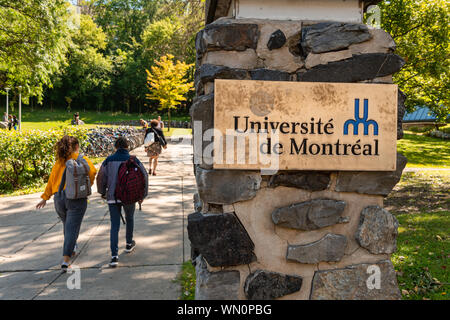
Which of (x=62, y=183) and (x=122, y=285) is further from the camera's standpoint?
(x=62, y=183)

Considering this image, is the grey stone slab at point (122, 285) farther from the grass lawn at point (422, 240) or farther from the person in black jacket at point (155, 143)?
the person in black jacket at point (155, 143)

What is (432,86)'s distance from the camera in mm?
9023

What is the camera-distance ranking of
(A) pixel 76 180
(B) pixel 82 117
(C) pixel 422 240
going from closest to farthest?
1. (A) pixel 76 180
2. (C) pixel 422 240
3. (B) pixel 82 117

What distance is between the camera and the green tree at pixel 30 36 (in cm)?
1185

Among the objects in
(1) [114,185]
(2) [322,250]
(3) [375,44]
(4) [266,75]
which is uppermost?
(3) [375,44]

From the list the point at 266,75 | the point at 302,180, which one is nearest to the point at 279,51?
the point at 266,75

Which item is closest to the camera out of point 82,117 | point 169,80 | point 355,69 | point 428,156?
point 355,69

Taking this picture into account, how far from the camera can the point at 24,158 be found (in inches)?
336

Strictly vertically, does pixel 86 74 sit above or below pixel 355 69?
above

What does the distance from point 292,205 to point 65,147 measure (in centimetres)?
300

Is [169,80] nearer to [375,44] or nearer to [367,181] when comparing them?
[375,44]

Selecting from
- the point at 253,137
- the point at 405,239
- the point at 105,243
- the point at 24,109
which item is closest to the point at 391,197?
the point at 405,239

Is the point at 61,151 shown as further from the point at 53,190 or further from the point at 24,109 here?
the point at 24,109
